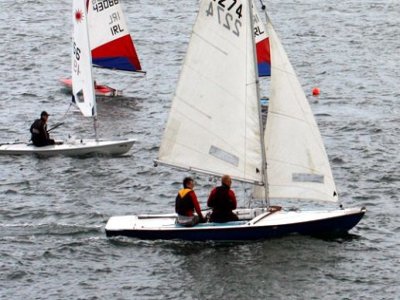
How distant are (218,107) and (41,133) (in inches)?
494

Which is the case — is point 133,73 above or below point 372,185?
above

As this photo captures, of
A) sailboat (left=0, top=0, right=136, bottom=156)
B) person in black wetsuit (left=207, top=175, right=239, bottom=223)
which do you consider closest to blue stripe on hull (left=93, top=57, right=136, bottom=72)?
sailboat (left=0, top=0, right=136, bottom=156)

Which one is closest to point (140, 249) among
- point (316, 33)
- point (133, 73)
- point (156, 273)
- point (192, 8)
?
point (156, 273)

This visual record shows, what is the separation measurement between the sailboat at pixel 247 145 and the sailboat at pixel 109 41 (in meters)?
22.1

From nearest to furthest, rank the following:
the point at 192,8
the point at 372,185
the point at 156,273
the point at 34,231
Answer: the point at 156,273, the point at 34,231, the point at 372,185, the point at 192,8

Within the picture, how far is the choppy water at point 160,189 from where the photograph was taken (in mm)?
33156

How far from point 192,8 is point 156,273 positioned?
165 ft

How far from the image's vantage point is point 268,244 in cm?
3519

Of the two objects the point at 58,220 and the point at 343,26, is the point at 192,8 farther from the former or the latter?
the point at 58,220

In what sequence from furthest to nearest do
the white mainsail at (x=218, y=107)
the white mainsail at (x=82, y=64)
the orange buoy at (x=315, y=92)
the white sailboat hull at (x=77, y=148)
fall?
the orange buoy at (x=315, y=92), the white mainsail at (x=82, y=64), the white sailboat hull at (x=77, y=148), the white mainsail at (x=218, y=107)

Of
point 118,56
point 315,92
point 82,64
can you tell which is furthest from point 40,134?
point 315,92

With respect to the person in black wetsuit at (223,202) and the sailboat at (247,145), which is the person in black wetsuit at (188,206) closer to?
the sailboat at (247,145)

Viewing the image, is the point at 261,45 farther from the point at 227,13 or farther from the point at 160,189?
the point at 227,13

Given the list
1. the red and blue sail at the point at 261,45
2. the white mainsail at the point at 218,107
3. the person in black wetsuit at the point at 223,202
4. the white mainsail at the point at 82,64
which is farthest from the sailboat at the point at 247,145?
the red and blue sail at the point at 261,45
